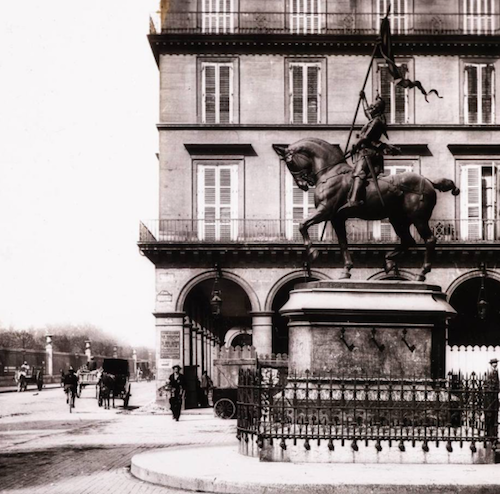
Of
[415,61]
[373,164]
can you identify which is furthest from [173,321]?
[373,164]

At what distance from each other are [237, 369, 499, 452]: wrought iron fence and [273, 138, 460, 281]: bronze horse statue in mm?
2331

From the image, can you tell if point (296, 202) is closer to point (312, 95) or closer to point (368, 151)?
point (312, 95)

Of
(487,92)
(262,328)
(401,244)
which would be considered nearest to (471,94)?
(487,92)

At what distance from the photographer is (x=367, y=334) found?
1450cm

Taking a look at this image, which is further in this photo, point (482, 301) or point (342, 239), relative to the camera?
point (482, 301)

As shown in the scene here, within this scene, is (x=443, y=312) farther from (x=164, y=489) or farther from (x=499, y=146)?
(x=499, y=146)

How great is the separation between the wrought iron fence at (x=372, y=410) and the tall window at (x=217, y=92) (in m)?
22.0

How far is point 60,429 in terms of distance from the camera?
79.8 ft

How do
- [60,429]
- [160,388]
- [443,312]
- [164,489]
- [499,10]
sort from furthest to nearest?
[499,10] → [160,388] → [60,429] → [443,312] → [164,489]

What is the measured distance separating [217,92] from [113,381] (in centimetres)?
1128

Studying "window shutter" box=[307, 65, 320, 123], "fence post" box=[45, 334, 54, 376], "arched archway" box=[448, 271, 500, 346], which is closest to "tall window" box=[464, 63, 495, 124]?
"window shutter" box=[307, 65, 320, 123]

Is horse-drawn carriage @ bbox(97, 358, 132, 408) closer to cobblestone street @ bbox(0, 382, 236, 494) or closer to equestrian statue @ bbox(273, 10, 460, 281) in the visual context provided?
cobblestone street @ bbox(0, 382, 236, 494)

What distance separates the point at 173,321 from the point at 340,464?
21.5 metres

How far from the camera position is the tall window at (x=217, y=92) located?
35156 mm
